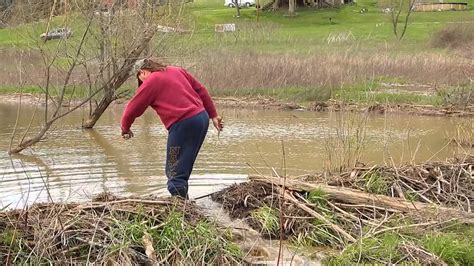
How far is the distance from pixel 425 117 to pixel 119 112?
827 cm

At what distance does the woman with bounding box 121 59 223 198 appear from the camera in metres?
6.97

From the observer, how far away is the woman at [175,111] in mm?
6973

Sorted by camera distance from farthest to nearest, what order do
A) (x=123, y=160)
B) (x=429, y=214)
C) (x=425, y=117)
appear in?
(x=425, y=117), (x=123, y=160), (x=429, y=214)

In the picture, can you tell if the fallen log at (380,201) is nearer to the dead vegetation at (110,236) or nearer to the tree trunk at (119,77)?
the dead vegetation at (110,236)

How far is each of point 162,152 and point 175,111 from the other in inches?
187

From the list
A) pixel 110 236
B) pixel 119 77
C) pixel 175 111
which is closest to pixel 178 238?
pixel 110 236

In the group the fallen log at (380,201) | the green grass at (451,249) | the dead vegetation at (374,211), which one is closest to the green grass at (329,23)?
the dead vegetation at (374,211)

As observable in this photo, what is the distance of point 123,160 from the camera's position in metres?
11.0

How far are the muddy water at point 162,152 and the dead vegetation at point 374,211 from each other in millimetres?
639

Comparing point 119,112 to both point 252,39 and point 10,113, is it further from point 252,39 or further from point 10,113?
point 252,39

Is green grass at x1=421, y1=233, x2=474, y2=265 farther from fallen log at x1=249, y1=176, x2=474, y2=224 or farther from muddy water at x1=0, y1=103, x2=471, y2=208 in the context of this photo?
muddy water at x1=0, y1=103, x2=471, y2=208

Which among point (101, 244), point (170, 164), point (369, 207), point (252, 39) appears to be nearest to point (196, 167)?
point (170, 164)

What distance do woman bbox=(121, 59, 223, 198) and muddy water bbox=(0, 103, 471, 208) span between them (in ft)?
3.33

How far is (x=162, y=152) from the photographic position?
11641 millimetres
